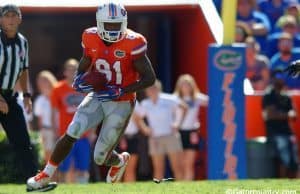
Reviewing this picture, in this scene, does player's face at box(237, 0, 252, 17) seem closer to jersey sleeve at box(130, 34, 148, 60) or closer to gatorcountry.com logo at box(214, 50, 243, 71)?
gatorcountry.com logo at box(214, 50, 243, 71)

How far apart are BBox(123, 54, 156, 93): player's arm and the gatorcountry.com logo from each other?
348cm

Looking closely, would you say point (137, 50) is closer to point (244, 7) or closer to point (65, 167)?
point (65, 167)

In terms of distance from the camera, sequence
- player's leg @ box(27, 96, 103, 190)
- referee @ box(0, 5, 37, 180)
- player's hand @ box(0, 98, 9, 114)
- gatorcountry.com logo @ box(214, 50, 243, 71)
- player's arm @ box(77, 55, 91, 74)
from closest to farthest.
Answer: player's leg @ box(27, 96, 103, 190), player's arm @ box(77, 55, 91, 74), player's hand @ box(0, 98, 9, 114), referee @ box(0, 5, 37, 180), gatorcountry.com logo @ box(214, 50, 243, 71)

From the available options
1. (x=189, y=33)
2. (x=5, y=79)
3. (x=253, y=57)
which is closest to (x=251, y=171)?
(x=253, y=57)

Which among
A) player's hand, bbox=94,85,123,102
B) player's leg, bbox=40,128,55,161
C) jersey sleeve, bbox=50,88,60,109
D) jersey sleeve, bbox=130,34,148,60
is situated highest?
jersey sleeve, bbox=130,34,148,60

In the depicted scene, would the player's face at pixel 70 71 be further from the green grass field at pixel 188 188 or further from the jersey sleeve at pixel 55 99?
the green grass field at pixel 188 188

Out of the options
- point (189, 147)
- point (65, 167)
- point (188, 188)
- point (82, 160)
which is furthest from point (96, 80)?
point (189, 147)

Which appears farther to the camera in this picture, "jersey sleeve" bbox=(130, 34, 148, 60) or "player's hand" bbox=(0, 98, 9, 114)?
"player's hand" bbox=(0, 98, 9, 114)

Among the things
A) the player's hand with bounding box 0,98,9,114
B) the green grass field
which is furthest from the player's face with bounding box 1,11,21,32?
the green grass field

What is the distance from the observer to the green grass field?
837 centimetres

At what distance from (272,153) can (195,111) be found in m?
1.05

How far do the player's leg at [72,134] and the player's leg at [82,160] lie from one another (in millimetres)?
3708

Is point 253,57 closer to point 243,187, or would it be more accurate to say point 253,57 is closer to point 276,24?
point 276,24

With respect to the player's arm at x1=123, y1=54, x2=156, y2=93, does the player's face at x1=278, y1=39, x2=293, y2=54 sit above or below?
below
